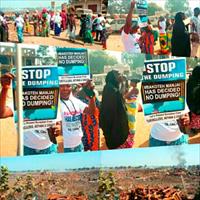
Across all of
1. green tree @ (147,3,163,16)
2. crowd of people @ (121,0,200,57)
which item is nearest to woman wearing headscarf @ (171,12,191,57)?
crowd of people @ (121,0,200,57)

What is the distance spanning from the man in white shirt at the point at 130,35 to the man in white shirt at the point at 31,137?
0.88m

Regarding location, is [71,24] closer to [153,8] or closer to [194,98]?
[153,8]

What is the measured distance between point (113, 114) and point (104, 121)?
0.28 ft

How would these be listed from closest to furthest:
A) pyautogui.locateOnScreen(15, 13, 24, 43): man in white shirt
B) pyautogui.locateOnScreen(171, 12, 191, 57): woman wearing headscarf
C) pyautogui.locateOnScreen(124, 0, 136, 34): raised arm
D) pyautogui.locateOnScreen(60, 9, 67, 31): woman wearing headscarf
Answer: pyautogui.locateOnScreen(15, 13, 24, 43): man in white shirt < pyautogui.locateOnScreen(60, 9, 67, 31): woman wearing headscarf < pyautogui.locateOnScreen(124, 0, 136, 34): raised arm < pyautogui.locateOnScreen(171, 12, 191, 57): woman wearing headscarf

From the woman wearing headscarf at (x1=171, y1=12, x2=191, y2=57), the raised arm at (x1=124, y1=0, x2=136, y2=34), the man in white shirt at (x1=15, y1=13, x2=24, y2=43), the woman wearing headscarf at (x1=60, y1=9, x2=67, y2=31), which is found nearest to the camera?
the man in white shirt at (x1=15, y1=13, x2=24, y2=43)

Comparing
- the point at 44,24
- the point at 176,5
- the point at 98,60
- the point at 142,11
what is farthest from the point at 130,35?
the point at 44,24

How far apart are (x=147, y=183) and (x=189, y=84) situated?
0.82m

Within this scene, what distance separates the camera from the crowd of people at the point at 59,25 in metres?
4.69

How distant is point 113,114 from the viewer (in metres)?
5.01

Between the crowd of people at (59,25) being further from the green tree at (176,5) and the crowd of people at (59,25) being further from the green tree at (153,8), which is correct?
the green tree at (176,5)

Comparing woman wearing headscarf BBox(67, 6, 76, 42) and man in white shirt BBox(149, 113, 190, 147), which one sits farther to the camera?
man in white shirt BBox(149, 113, 190, 147)

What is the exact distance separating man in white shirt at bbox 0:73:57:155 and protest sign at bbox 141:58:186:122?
0.78 metres

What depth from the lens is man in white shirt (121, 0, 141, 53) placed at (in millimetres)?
4941

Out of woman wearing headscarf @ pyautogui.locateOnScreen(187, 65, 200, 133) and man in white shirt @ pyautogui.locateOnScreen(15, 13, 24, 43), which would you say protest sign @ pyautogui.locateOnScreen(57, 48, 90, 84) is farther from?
woman wearing headscarf @ pyautogui.locateOnScreen(187, 65, 200, 133)
